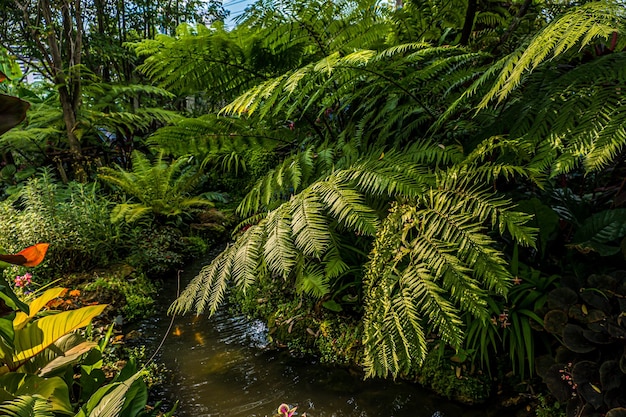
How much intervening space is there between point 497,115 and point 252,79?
1.04 meters

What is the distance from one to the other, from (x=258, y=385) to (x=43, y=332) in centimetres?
86

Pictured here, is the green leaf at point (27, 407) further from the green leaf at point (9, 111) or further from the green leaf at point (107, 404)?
the green leaf at point (9, 111)

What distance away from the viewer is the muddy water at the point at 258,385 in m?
1.56

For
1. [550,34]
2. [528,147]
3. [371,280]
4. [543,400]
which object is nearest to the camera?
[550,34]

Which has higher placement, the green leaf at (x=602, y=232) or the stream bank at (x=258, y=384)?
the green leaf at (x=602, y=232)

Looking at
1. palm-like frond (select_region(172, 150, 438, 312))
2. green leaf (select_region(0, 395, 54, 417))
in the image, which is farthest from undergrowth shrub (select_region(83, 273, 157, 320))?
green leaf (select_region(0, 395, 54, 417))

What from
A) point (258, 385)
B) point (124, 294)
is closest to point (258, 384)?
point (258, 385)

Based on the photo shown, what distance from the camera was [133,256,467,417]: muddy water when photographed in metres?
1.56

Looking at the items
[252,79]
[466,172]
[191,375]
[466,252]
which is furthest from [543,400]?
[252,79]

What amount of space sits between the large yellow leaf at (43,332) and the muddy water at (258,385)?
0.57 m

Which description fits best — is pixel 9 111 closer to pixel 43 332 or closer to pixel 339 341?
pixel 43 332

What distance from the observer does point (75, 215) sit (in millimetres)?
3023

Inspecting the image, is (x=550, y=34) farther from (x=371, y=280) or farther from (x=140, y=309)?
(x=140, y=309)

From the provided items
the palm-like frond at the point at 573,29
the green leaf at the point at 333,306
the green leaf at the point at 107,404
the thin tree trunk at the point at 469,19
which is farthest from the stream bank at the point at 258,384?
the thin tree trunk at the point at 469,19
